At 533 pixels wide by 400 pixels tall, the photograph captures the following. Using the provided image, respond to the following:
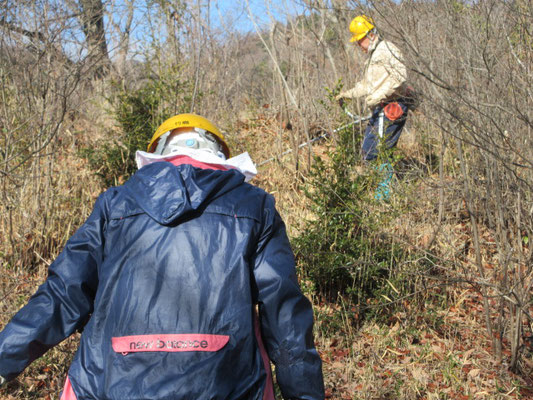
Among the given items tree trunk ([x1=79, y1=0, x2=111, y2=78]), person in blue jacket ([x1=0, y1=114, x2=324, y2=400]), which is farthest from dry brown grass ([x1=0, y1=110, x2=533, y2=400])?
person in blue jacket ([x1=0, y1=114, x2=324, y2=400])

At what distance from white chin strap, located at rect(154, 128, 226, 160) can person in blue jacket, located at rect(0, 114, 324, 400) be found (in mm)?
386

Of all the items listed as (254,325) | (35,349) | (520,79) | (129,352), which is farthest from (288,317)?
(520,79)

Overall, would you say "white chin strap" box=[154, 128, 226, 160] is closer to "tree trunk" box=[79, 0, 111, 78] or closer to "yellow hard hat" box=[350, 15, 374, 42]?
"tree trunk" box=[79, 0, 111, 78]

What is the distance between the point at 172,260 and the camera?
5.91ft

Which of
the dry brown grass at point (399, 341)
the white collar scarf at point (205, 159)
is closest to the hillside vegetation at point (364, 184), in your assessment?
the dry brown grass at point (399, 341)

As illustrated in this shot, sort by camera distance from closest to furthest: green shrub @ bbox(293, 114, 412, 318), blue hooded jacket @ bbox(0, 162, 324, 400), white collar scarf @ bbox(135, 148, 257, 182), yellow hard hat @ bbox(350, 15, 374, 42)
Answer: blue hooded jacket @ bbox(0, 162, 324, 400) < white collar scarf @ bbox(135, 148, 257, 182) < green shrub @ bbox(293, 114, 412, 318) < yellow hard hat @ bbox(350, 15, 374, 42)

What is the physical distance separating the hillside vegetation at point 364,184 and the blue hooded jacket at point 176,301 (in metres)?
1.64

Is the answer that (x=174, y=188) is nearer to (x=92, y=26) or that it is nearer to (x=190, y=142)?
(x=190, y=142)

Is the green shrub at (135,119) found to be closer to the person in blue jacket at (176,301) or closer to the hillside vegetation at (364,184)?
the hillside vegetation at (364,184)

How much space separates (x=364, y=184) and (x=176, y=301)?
10.4 ft

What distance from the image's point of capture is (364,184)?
470 centimetres

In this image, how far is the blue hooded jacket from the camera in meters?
1.72

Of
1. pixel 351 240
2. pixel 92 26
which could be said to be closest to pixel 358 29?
pixel 351 240

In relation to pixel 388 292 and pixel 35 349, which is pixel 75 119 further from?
pixel 35 349
